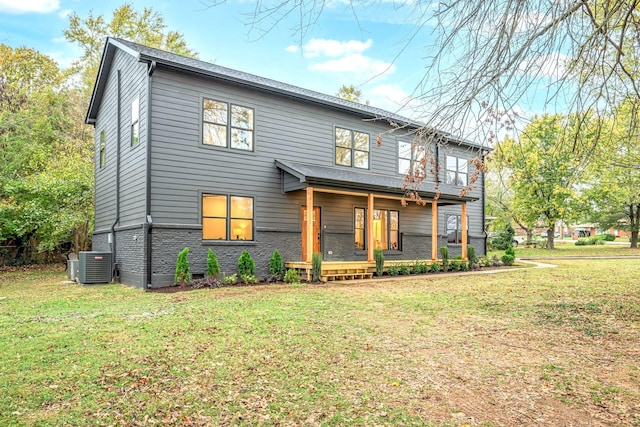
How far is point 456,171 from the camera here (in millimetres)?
18016

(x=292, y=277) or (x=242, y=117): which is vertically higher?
(x=242, y=117)

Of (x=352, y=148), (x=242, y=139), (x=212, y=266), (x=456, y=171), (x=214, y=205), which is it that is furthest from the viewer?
(x=456, y=171)

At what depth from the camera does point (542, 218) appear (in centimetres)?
2895

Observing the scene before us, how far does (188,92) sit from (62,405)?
30.5 feet

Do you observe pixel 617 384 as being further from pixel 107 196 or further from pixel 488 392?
pixel 107 196

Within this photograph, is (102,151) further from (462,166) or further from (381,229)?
(462,166)

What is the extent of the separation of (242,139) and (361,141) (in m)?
4.73

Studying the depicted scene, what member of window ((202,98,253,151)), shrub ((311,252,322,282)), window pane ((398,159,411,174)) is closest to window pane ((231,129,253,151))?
window ((202,98,253,151))

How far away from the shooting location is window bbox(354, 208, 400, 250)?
1478 centimetres

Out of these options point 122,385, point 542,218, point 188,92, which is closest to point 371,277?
point 188,92

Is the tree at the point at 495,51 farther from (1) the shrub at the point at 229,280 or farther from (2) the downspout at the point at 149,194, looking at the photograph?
(2) the downspout at the point at 149,194

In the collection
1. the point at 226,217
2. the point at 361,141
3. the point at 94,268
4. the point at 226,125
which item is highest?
the point at 361,141

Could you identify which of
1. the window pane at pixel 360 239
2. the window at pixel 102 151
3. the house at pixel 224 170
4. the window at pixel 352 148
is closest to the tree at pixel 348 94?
the house at pixel 224 170

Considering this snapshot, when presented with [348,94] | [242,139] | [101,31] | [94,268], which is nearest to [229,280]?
[94,268]
